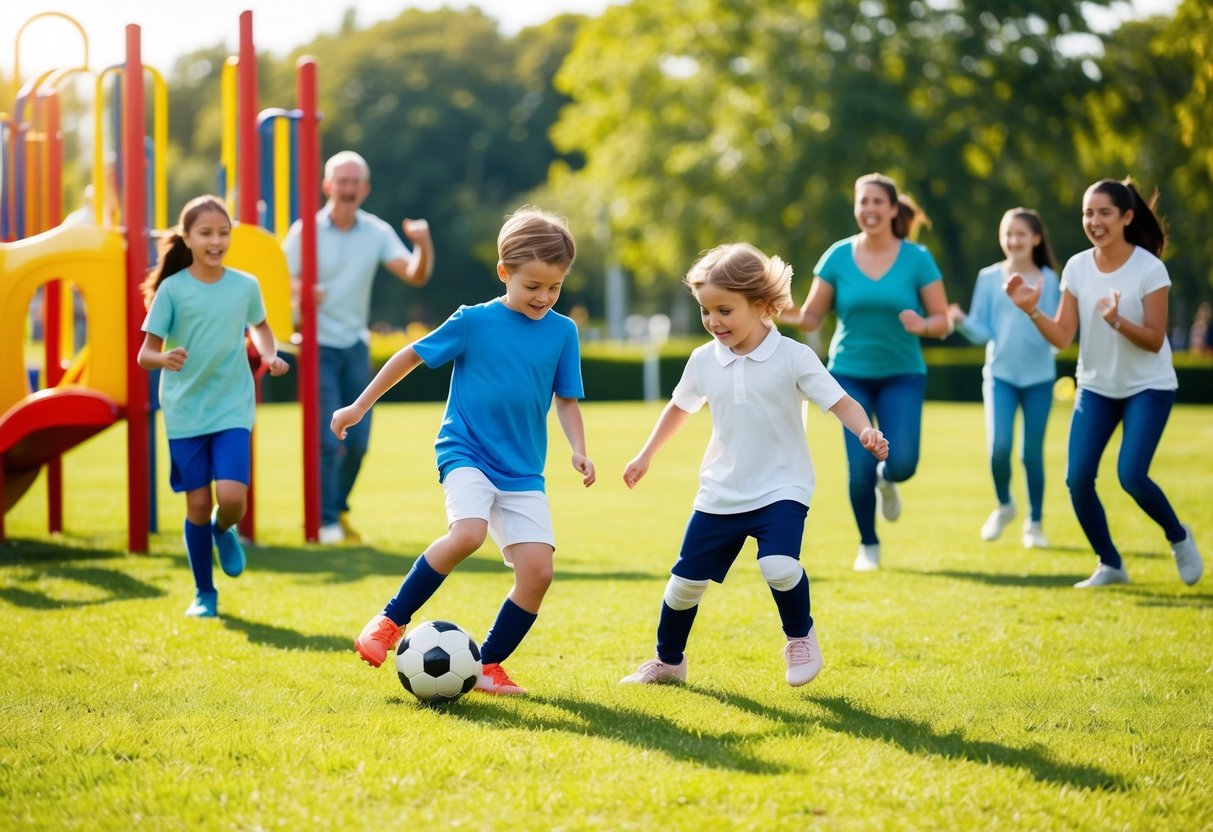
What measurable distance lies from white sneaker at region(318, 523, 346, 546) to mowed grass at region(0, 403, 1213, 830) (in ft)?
0.76

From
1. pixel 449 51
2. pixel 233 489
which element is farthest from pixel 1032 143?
pixel 449 51

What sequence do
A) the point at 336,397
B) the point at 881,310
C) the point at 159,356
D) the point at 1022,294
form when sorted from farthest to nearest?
the point at 336,397
the point at 881,310
the point at 1022,294
the point at 159,356

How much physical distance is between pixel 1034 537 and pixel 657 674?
4.98 m

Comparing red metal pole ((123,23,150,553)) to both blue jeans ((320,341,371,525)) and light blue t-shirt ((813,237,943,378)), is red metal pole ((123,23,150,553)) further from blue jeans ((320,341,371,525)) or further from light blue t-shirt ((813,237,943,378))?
light blue t-shirt ((813,237,943,378))

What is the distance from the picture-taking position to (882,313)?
321 inches

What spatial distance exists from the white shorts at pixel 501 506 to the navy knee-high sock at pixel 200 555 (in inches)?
88.7

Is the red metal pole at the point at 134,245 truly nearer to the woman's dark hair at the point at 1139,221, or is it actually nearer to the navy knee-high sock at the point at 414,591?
A: the navy knee-high sock at the point at 414,591

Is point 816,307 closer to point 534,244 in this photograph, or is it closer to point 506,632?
point 534,244

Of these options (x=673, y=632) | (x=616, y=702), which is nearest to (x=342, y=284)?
(x=673, y=632)

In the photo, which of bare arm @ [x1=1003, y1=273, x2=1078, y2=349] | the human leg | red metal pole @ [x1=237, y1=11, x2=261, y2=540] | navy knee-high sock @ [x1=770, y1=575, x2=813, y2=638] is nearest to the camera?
navy knee-high sock @ [x1=770, y1=575, x2=813, y2=638]

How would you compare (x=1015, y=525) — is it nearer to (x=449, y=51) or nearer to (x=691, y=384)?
(x=691, y=384)

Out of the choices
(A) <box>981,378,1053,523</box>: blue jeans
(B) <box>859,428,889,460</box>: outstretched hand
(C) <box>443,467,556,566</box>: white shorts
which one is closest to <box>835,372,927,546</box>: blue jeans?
(A) <box>981,378,1053,523</box>: blue jeans

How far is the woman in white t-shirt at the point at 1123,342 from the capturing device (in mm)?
7191

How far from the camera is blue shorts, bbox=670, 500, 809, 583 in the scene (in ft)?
17.2
